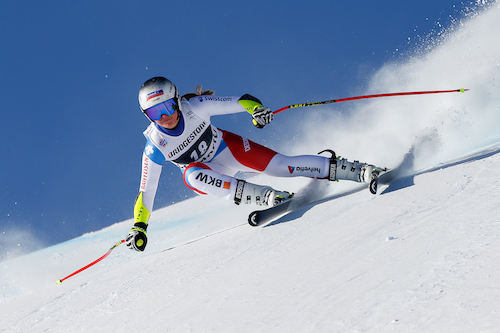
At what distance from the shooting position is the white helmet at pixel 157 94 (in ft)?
14.2

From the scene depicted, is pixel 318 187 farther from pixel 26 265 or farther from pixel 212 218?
pixel 26 265

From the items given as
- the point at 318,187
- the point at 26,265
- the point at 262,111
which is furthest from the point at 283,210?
the point at 26,265

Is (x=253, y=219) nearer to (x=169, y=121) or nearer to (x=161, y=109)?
(x=169, y=121)

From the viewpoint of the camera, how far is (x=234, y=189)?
4336 millimetres

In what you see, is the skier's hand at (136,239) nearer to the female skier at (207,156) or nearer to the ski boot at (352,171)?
the female skier at (207,156)

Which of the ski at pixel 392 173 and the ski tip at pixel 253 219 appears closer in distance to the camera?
the ski at pixel 392 173

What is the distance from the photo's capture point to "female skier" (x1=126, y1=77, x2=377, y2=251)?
4340 mm

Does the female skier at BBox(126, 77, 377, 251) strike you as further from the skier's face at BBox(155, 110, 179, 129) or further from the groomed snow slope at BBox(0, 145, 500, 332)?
the groomed snow slope at BBox(0, 145, 500, 332)


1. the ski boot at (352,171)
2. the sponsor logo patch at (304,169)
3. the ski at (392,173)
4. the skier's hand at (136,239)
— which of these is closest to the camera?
the ski at (392,173)

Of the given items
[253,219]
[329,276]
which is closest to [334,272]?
[329,276]

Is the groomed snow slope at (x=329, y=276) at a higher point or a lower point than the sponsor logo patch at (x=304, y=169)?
lower

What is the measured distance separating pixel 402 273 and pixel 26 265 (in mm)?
5670

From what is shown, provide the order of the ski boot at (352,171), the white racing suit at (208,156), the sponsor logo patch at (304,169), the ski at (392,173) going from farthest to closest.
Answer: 1. the sponsor logo patch at (304,169)
2. the white racing suit at (208,156)
3. the ski boot at (352,171)
4. the ski at (392,173)

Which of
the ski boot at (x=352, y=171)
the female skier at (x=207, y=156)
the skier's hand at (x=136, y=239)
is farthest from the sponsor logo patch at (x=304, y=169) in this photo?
the skier's hand at (x=136, y=239)
